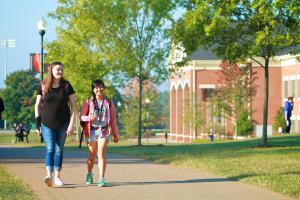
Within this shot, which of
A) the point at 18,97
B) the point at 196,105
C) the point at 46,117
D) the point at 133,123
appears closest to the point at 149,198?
the point at 46,117

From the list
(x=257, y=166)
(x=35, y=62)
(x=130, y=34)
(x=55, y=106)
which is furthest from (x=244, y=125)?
(x=55, y=106)

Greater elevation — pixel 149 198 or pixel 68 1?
pixel 68 1

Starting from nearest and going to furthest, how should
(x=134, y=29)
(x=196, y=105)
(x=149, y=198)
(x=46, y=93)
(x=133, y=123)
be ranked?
(x=149, y=198) → (x=46, y=93) → (x=134, y=29) → (x=196, y=105) → (x=133, y=123)

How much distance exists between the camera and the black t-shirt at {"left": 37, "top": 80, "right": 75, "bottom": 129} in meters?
11.8

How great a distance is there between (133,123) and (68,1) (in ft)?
142

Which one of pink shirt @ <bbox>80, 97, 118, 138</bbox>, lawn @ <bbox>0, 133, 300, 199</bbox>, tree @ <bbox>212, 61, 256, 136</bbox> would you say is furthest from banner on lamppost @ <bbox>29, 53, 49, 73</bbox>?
pink shirt @ <bbox>80, 97, 118, 138</bbox>

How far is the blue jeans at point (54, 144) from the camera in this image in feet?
38.8

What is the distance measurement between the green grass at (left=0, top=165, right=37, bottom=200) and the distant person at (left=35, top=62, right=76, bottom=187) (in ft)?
1.64

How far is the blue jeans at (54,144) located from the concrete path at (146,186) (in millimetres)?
380

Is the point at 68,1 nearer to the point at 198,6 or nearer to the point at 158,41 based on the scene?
the point at 158,41

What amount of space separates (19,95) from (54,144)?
10170 cm

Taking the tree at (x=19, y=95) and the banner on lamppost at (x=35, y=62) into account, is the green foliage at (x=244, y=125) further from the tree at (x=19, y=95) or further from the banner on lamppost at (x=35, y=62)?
the tree at (x=19, y=95)

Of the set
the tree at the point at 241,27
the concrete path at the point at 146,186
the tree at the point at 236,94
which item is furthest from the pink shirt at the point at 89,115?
the tree at the point at 236,94

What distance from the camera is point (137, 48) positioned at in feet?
104
